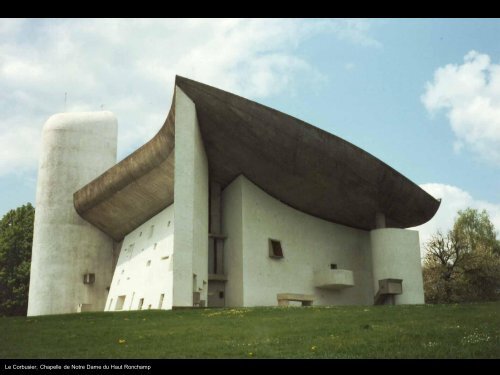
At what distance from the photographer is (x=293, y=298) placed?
2675cm

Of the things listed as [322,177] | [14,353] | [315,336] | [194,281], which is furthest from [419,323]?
[322,177]

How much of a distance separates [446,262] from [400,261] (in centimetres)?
1113

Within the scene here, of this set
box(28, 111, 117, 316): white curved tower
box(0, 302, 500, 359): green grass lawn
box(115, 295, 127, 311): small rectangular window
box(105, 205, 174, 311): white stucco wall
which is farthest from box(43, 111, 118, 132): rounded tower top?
box(0, 302, 500, 359): green grass lawn

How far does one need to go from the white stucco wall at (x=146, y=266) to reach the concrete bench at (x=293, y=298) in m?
5.21

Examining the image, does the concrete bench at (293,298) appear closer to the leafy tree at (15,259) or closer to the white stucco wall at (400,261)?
the white stucco wall at (400,261)

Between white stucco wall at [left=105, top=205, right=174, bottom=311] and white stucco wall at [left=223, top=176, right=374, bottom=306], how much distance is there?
2846 mm

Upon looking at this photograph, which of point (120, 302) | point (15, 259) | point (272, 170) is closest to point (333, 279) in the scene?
point (272, 170)

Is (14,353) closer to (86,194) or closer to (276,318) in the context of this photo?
(276,318)

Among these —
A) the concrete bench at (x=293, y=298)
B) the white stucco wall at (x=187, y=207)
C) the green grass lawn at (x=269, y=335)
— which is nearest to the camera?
the green grass lawn at (x=269, y=335)

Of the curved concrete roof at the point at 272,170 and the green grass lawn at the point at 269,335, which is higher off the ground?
the curved concrete roof at the point at 272,170

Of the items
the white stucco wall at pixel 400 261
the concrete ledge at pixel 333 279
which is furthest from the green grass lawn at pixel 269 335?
the white stucco wall at pixel 400 261

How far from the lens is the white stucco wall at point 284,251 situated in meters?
25.4

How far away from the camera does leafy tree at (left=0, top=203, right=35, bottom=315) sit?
1687 inches

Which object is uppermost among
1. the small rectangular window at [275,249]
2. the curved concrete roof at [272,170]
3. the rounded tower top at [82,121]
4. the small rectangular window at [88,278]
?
the rounded tower top at [82,121]
